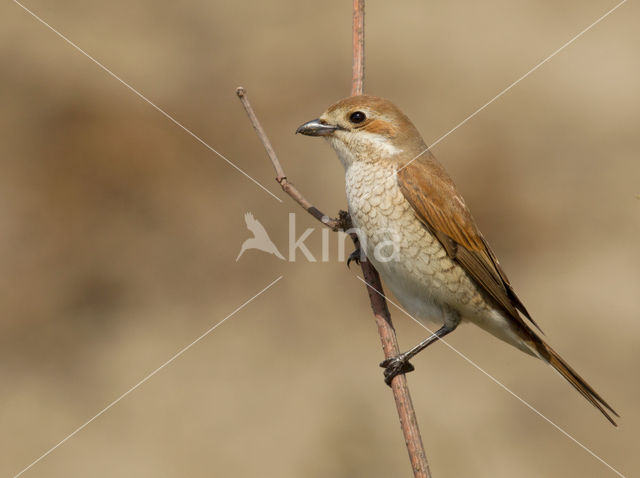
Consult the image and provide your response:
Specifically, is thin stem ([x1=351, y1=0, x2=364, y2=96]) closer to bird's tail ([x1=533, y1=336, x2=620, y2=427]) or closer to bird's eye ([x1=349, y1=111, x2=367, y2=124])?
bird's eye ([x1=349, y1=111, x2=367, y2=124])

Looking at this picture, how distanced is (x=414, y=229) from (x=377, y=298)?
0.56 metres

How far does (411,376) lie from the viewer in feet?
21.9

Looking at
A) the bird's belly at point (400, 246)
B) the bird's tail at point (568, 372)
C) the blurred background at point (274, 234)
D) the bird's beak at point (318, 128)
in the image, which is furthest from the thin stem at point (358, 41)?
the blurred background at point (274, 234)

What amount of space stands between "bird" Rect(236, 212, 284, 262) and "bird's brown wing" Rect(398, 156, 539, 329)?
346cm

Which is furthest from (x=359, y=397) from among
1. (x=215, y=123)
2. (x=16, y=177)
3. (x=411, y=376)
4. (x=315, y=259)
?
(x=16, y=177)

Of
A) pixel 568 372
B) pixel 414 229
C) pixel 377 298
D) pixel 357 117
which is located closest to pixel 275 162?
pixel 377 298

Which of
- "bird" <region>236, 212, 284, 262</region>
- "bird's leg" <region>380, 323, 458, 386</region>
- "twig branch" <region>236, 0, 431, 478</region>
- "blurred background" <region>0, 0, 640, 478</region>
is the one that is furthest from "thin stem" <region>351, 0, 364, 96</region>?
"bird" <region>236, 212, 284, 262</region>

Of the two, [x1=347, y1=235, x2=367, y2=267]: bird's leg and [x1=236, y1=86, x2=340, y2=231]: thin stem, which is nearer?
[x1=236, y1=86, x2=340, y2=231]: thin stem

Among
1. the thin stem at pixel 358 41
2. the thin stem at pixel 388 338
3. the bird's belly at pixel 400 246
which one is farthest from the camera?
the bird's belly at pixel 400 246

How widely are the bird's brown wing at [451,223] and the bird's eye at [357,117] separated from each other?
1.02 feet

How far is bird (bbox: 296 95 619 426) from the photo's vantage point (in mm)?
3963

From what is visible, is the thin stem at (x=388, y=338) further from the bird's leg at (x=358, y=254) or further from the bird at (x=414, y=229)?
the bird at (x=414, y=229)

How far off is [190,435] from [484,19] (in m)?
5.05

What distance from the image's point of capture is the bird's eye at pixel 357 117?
4.03 metres
